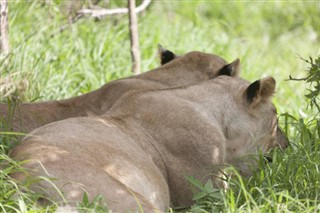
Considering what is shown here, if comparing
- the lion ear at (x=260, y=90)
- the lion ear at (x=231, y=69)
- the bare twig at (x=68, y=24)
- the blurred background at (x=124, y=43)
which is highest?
the lion ear at (x=260, y=90)

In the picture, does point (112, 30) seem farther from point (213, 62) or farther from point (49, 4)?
point (213, 62)

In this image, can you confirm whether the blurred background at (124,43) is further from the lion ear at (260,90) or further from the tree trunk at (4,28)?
the lion ear at (260,90)

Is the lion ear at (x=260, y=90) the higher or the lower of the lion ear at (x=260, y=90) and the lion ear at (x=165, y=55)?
the higher

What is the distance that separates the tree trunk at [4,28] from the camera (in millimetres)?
8609

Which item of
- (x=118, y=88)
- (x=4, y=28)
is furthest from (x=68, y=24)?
(x=118, y=88)

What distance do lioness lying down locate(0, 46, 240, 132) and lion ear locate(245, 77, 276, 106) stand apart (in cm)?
106

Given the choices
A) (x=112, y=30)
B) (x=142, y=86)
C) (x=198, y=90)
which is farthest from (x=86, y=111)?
(x=112, y=30)

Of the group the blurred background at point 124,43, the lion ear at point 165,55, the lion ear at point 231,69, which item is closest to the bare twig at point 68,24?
the blurred background at point 124,43

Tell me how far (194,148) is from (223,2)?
865 centimetres

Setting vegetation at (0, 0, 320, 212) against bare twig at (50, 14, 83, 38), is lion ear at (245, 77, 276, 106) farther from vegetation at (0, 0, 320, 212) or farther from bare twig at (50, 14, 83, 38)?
bare twig at (50, 14, 83, 38)

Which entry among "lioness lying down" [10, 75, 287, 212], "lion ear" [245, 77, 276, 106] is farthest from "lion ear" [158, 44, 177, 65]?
"lion ear" [245, 77, 276, 106]

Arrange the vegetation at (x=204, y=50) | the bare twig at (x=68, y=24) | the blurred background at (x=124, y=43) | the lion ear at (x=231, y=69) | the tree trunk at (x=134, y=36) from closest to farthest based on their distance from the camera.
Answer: the vegetation at (x=204, y=50)
the lion ear at (x=231, y=69)
the tree trunk at (x=134, y=36)
the blurred background at (x=124, y=43)
the bare twig at (x=68, y=24)

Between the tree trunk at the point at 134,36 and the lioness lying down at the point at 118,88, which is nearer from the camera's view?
the lioness lying down at the point at 118,88

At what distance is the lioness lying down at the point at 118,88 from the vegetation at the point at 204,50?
13.3 inches
